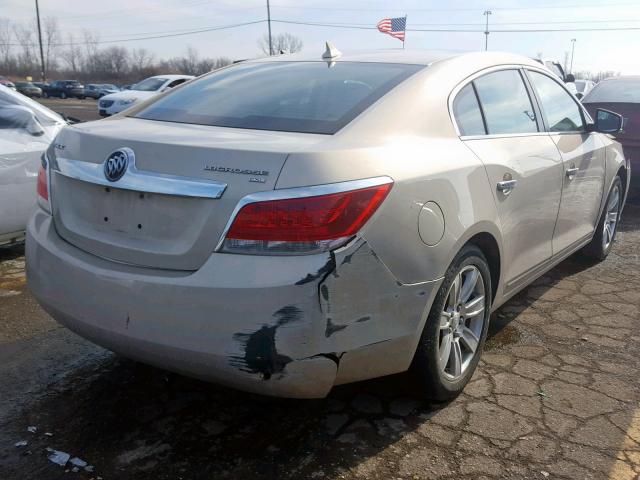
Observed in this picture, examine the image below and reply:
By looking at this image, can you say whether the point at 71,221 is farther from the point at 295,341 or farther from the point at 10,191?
the point at 10,191

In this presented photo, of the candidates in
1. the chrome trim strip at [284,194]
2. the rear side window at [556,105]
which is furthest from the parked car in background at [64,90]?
the chrome trim strip at [284,194]

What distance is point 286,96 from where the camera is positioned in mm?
2844

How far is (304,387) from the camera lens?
221 centimetres

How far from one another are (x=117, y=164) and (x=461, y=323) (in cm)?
170

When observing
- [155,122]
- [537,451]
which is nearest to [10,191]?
[155,122]

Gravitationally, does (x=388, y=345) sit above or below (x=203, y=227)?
below

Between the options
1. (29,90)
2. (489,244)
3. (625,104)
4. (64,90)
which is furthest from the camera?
(64,90)

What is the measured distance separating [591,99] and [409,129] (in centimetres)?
628

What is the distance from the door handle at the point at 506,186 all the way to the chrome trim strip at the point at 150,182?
4.74 ft

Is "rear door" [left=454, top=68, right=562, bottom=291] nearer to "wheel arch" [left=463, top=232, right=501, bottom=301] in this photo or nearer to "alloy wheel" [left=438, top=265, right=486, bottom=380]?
"wheel arch" [left=463, top=232, right=501, bottom=301]

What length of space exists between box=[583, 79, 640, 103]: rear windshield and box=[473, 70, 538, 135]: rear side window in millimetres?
4516

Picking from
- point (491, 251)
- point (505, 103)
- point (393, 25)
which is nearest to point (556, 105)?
point (505, 103)

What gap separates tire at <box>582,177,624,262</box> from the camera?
498cm

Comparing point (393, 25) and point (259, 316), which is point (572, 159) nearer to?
point (259, 316)
